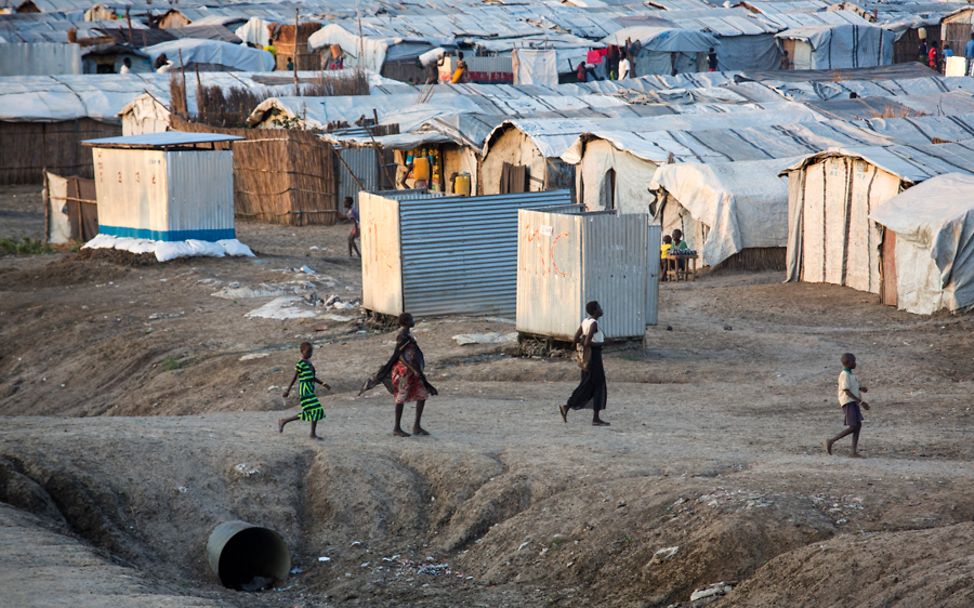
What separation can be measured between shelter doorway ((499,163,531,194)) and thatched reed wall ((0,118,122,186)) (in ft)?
A: 44.3

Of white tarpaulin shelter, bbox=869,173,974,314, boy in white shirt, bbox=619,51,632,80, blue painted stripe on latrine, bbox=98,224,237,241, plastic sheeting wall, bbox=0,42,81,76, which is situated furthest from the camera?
boy in white shirt, bbox=619,51,632,80

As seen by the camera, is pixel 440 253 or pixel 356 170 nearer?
pixel 440 253

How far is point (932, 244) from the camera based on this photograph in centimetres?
1730

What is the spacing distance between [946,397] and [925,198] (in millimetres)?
5940

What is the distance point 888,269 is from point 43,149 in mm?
24536

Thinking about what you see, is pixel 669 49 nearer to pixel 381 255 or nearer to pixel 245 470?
pixel 381 255

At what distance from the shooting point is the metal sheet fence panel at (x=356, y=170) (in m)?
28.4

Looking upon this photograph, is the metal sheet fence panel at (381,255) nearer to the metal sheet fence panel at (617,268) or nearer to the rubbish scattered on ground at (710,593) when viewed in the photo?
the metal sheet fence panel at (617,268)

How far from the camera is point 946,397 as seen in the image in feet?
42.6

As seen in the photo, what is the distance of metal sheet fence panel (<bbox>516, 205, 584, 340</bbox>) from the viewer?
588 inches

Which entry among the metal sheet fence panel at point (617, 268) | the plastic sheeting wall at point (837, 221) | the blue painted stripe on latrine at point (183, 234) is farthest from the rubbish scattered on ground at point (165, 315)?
the plastic sheeting wall at point (837, 221)

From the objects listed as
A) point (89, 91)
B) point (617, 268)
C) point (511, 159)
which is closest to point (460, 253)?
point (617, 268)

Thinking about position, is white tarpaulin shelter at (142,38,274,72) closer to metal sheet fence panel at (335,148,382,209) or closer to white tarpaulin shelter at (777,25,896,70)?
white tarpaulin shelter at (777,25,896,70)

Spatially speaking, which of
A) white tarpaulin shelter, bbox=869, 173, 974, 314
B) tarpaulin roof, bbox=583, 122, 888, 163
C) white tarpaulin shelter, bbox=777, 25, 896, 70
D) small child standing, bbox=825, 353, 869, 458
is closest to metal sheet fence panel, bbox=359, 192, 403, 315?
white tarpaulin shelter, bbox=869, 173, 974, 314
